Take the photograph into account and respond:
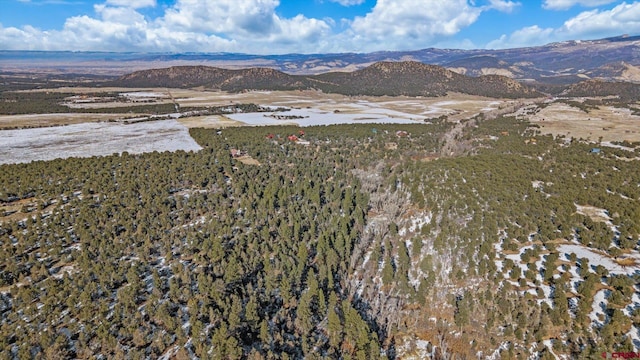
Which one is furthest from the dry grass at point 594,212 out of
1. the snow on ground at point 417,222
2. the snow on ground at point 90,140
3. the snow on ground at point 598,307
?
the snow on ground at point 90,140

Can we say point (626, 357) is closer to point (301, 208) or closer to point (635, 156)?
point (301, 208)

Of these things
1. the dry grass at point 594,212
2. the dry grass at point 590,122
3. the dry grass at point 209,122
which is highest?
the dry grass at point 590,122

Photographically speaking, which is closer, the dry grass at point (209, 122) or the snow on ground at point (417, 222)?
the snow on ground at point (417, 222)

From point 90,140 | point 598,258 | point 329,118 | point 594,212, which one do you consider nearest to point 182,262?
point 598,258

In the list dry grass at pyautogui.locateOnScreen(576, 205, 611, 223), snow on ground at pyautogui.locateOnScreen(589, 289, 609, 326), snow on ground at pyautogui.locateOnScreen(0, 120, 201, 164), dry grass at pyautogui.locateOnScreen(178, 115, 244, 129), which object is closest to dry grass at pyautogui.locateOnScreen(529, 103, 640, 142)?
dry grass at pyautogui.locateOnScreen(576, 205, 611, 223)

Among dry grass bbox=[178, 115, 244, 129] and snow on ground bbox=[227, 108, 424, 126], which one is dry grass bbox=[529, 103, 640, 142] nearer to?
snow on ground bbox=[227, 108, 424, 126]

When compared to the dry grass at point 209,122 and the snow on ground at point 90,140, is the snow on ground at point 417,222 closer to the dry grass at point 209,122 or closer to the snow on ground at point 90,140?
the snow on ground at point 90,140
